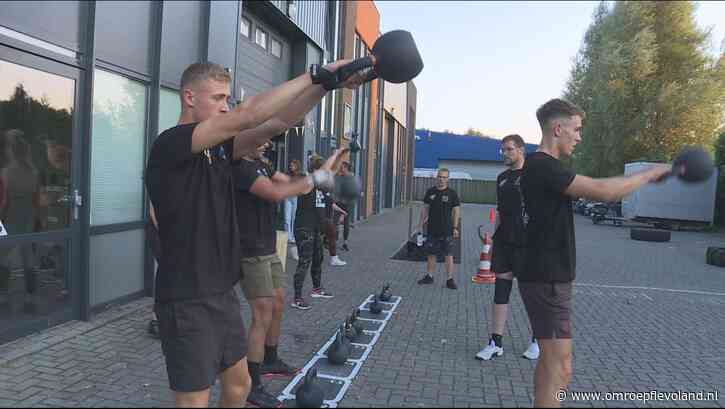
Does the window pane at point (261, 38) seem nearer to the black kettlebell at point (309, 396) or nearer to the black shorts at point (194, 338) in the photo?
the black kettlebell at point (309, 396)

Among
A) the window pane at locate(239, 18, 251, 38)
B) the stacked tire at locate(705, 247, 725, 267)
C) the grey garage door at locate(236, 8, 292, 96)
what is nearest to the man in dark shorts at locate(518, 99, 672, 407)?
the grey garage door at locate(236, 8, 292, 96)

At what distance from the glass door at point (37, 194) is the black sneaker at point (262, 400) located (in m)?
2.69

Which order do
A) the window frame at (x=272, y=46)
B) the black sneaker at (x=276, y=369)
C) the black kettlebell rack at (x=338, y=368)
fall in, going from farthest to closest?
the window frame at (x=272, y=46) → the black sneaker at (x=276, y=369) → the black kettlebell rack at (x=338, y=368)

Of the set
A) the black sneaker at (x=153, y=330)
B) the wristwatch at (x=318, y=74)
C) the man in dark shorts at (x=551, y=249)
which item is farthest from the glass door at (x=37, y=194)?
the man in dark shorts at (x=551, y=249)

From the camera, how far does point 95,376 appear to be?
173 inches

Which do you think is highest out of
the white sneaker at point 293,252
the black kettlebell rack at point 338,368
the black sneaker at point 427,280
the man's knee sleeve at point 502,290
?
the man's knee sleeve at point 502,290

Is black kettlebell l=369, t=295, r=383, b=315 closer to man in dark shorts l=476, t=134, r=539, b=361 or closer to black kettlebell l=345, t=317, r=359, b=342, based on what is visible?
black kettlebell l=345, t=317, r=359, b=342

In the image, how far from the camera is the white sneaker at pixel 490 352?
203 inches

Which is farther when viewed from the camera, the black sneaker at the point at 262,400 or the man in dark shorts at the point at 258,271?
the man in dark shorts at the point at 258,271

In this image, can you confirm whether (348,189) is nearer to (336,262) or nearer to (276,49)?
(336,262)

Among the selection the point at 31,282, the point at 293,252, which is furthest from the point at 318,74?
the point at 293,252

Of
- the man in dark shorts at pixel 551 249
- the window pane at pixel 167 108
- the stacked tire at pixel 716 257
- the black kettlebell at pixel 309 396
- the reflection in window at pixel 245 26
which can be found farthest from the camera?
the stacked tire at pixel 716 257

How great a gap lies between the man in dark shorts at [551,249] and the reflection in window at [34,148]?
461 centimetres

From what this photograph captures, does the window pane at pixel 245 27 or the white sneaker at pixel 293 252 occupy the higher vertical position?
the window pane at pixel 245 27
